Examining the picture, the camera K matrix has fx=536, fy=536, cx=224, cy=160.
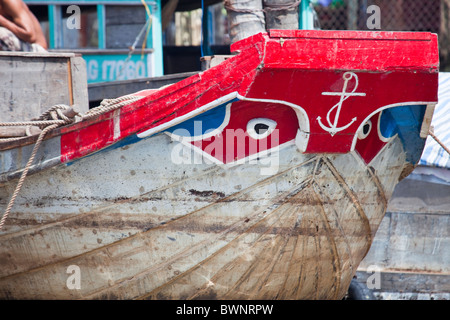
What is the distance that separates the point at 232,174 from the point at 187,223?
0.38 metres

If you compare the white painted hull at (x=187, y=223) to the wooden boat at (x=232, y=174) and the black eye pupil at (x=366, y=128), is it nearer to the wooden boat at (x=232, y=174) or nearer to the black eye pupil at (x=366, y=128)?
the wooden boat at (x=232, y=174)

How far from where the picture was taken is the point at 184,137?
284cm

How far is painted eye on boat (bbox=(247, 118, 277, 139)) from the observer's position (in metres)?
2.79

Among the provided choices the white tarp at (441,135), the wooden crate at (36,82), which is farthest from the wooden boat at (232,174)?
the white tarp at (441,135)

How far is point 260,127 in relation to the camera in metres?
2.82

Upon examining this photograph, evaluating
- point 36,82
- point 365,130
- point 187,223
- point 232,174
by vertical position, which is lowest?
point 187,223

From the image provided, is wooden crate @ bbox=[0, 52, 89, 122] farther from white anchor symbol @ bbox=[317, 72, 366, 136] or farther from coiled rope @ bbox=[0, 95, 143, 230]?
white anchor symbol @ bbox=[317, 72, 366, 136]

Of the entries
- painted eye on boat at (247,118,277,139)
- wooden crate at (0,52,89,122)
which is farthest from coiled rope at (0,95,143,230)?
painted eye on boat at (247,118,277,139)

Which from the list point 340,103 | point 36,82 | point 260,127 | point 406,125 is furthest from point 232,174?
point 36,82

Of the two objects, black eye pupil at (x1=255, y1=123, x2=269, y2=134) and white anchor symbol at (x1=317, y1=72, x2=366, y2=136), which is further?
black eye pupil at (x1=255, y1=123, x2=269, y2=134)

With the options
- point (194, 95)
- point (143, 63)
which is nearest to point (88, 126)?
point (194, 95)

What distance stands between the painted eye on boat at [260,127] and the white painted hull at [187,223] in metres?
0.13

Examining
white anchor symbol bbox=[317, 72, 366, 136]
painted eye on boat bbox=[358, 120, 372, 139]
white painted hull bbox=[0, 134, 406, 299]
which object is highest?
white anchor symbol bbox=[317, 72, 366, 136]

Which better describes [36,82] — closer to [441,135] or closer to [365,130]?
[365,130]
